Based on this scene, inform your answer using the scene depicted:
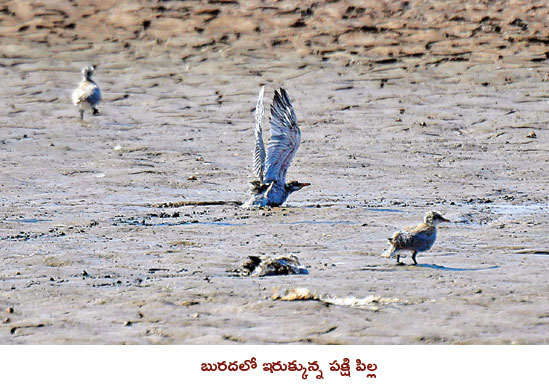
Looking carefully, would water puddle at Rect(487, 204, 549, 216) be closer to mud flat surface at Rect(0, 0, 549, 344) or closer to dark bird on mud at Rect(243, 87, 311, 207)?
mud flat surface at Rect(0, 0, 549, 344)

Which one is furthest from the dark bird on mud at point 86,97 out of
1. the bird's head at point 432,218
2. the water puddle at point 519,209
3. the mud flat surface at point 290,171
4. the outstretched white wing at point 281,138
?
the bird's head at point 432,218

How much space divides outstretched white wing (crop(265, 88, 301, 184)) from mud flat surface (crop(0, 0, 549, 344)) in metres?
0.44

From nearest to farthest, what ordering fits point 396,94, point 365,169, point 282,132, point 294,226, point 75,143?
point 294,226
point 282,132
point 365,169
point 75,143
point 396,94

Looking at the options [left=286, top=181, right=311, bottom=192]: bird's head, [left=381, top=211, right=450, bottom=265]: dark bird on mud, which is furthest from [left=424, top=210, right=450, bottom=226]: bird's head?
[left=286, top=181, right=311, bottom=192]: bird's head

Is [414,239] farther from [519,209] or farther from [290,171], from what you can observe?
[290,171]

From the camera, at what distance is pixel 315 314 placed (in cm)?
664

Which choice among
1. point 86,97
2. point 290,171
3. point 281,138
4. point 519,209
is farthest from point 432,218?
point 86,97

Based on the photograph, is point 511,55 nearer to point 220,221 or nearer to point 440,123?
point 440,123

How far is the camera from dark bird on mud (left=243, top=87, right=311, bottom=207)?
10805 mm

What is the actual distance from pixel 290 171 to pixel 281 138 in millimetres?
2254

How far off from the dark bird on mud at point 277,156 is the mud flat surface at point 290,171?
227mm

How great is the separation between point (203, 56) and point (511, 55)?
5.18 metres

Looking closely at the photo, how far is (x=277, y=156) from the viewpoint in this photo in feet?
36.1

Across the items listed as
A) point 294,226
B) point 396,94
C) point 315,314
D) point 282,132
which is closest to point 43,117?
point 396,94
